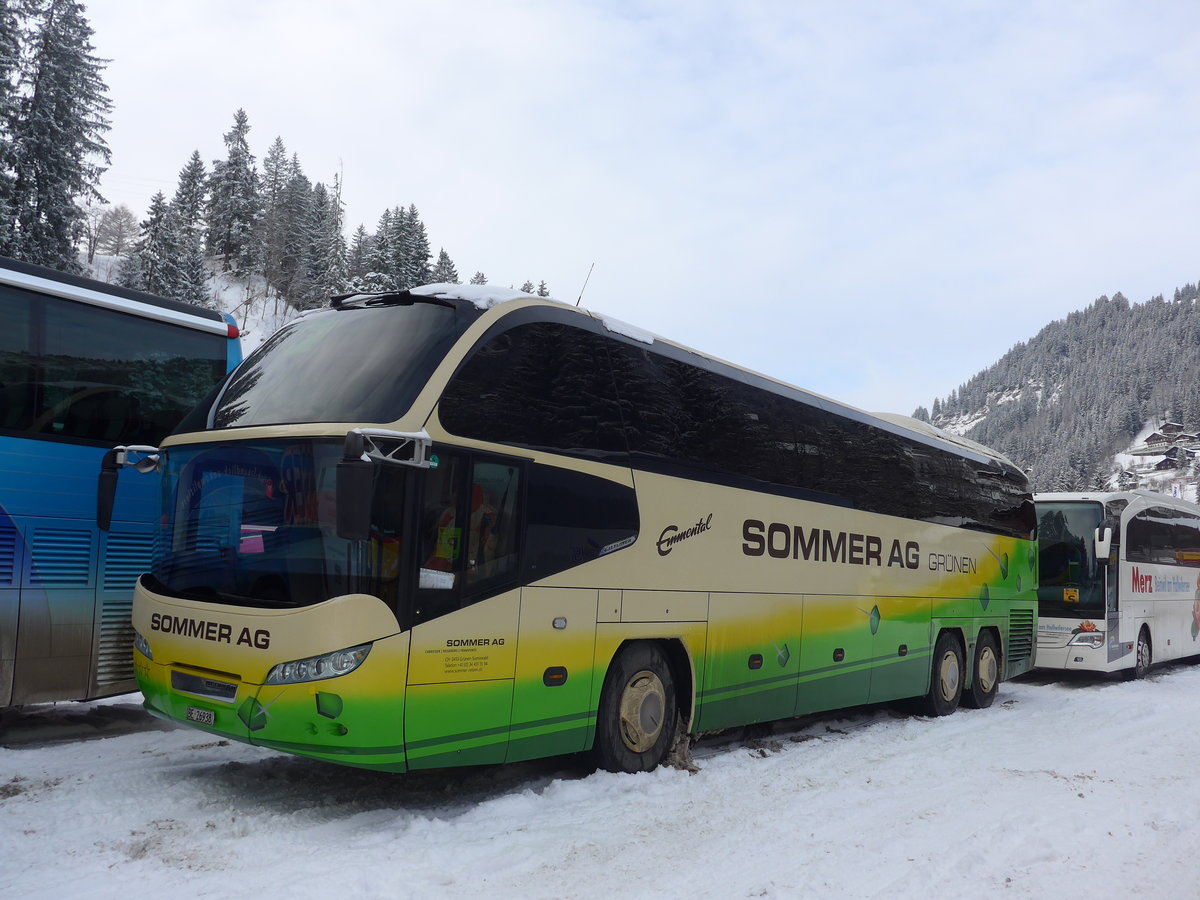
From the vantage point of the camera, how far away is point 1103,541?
16.7m

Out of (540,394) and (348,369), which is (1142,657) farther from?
(348,369)

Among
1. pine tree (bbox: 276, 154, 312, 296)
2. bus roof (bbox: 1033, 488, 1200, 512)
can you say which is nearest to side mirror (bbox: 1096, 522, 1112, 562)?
bus roof (bbox: 1033, 488, 1200, 512)

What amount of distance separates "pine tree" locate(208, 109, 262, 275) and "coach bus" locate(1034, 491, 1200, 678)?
254 feet

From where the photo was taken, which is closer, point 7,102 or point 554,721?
point 554,721

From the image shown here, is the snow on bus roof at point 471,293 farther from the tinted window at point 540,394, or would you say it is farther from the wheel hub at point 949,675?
the wheel hub at point 949,675

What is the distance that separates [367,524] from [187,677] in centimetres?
203

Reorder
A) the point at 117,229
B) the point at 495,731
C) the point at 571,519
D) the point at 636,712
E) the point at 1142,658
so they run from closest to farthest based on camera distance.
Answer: the point at 495,731 < the point at 571,519 < the point at 636,712 < the point at 1142,658 < the point at 117,229

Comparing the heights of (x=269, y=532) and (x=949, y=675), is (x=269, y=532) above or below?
above

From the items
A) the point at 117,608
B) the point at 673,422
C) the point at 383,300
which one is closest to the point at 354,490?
the point at 383,300

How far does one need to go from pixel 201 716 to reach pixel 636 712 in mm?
3329

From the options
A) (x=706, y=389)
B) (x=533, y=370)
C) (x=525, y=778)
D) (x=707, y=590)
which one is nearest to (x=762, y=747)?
(x=707, y=590)

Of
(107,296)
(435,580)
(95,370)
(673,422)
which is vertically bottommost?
(435,580)

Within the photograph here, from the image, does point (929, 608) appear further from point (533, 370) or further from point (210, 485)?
point (210, 485)

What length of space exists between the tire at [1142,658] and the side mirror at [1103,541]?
291 centimetres
